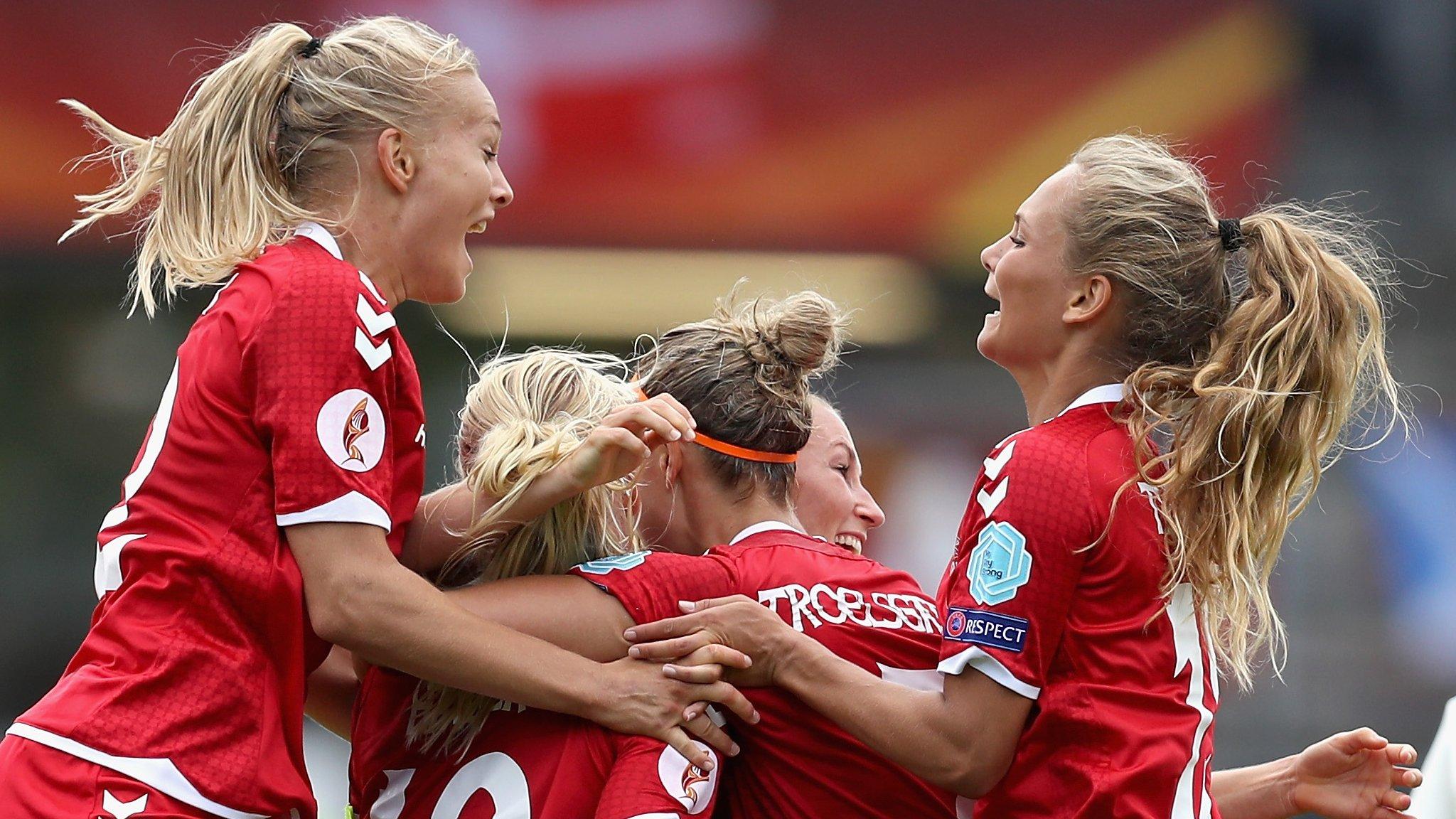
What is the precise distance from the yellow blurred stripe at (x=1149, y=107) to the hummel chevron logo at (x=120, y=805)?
524 centimetres

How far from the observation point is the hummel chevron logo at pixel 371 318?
187cm

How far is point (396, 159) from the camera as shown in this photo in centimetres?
208

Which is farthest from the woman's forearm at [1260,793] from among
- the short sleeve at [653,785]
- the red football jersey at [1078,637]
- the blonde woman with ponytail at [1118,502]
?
the short sleeve at [653,785]

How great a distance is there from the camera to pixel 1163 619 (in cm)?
195

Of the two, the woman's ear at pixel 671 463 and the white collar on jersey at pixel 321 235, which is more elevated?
the white collar on jersey at pixel 321 235

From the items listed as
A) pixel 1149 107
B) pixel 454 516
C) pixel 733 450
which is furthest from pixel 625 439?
pixel 1149 107

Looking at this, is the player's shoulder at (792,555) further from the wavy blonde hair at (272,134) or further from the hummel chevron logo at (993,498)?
the wavy blonde hair at (272,134)

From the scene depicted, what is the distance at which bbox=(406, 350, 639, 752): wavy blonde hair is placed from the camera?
6.69 feet

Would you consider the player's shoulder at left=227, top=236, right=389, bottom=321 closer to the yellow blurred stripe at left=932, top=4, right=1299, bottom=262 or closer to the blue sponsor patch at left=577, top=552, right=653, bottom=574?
the blue sponsor patch at left=577, top=552, right=653, bottom=574

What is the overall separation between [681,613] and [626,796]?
279 millimetres

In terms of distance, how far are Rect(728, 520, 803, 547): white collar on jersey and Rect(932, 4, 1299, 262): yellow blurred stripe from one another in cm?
443

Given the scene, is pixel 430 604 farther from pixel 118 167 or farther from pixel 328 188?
pixel 118 167

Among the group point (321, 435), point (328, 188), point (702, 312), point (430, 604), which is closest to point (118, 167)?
point (328, 188)

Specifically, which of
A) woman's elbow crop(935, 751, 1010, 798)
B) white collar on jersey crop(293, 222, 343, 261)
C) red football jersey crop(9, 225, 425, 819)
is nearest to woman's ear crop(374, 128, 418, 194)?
white collar on jersey crop(293, 222, 343, 261)
